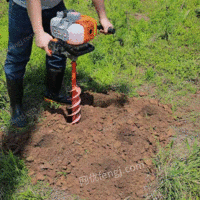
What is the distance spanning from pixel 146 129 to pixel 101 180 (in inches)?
29.5

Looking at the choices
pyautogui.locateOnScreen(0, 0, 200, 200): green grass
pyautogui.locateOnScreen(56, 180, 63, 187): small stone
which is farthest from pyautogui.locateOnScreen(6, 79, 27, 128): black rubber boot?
pyautogui.locateOnScreen(56, 180, 63, 187): small stone

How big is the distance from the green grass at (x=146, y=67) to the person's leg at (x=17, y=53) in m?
0.20

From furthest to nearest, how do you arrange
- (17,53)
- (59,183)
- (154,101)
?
(154,101)
(17,53)
(59,183)

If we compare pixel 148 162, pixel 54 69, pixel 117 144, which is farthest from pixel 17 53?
pixel 148 162

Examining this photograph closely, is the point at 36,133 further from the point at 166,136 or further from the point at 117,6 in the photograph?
the point at 117,6

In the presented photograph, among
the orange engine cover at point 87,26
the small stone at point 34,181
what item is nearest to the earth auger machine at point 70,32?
the orange engine cover at point 87,26

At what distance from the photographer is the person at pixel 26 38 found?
1692 mm

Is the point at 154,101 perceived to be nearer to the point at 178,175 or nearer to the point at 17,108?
the point at 178,175

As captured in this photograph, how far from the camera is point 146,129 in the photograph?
8.04 ft

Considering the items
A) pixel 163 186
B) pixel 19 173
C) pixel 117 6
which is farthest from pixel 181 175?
pixel 117 6

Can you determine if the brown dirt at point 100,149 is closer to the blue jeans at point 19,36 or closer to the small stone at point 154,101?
the small stone at point 154,101

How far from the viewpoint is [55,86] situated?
262cm

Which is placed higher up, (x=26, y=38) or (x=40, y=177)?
(x=26, y=38)

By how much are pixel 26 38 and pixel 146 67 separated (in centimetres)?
190
